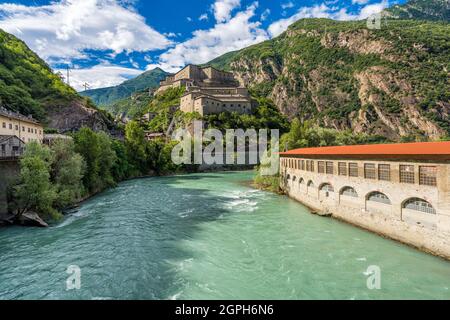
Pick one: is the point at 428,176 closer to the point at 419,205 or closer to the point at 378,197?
the point at 419,205

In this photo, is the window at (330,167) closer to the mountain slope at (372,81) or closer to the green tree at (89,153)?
the green tree at (89,153)

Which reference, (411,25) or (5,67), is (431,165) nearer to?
(5,67)

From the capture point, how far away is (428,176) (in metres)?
14.8

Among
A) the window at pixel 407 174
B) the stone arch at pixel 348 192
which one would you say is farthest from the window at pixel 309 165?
the window at pixel 407 174

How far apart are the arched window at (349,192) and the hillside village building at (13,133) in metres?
35.2

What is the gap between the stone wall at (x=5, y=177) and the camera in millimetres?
22031

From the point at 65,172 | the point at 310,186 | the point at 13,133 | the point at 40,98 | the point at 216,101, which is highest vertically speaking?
the point at 216,101

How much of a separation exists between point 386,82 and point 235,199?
14448cm

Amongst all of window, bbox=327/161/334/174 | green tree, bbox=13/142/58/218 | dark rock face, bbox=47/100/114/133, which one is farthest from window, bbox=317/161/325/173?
dark rock face, bbox=47/100/114/133

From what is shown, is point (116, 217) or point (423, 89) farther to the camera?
point (423, 89)

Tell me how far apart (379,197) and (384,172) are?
6.59 feet

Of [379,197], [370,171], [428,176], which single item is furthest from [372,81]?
[428,176]

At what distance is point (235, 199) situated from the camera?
34.8 m
